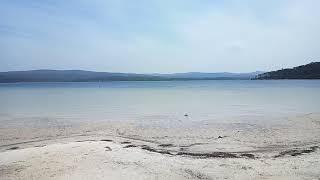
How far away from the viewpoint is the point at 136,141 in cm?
1684

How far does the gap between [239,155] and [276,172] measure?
2.61 m

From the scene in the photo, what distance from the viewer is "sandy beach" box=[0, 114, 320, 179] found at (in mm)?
10961

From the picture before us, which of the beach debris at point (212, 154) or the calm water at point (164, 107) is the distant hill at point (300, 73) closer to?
the calm water at point (164, 107)

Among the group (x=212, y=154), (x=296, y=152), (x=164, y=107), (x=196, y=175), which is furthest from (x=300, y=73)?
(x=196, y=175)

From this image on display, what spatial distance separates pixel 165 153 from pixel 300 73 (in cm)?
15286

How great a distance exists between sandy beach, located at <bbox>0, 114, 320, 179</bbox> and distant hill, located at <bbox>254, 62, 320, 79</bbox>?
13037 cm

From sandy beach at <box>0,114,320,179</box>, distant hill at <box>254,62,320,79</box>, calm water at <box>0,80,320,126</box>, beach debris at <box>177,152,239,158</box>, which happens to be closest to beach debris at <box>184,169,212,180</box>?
sandy beach at <box>0,114,320,179</box>

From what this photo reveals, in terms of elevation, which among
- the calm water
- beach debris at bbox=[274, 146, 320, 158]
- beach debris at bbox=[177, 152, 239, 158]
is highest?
beach debris at bbox=[274, 146, 320, 158]

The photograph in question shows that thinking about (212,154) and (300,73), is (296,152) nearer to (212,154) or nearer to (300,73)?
(212,154)

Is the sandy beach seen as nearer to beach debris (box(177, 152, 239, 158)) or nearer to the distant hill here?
beach debris (box(177, 152, 239, 158))

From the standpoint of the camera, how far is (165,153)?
14.0 metres

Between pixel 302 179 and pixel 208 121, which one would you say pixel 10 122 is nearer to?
pixel 208 121

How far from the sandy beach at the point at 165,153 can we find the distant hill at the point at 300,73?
428 feet

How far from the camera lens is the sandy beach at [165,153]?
10961 millimetres
